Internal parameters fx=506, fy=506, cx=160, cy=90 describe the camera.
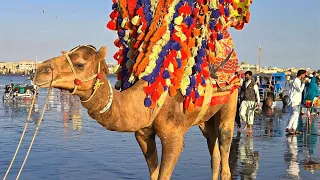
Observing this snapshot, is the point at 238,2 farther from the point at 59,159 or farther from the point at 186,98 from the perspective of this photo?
the point at 59,159

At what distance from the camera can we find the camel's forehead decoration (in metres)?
5.14

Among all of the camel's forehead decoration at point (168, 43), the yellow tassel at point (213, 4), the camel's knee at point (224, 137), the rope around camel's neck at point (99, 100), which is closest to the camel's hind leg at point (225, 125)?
the camel's knee at point (224, 137)

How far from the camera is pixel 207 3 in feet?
19.2

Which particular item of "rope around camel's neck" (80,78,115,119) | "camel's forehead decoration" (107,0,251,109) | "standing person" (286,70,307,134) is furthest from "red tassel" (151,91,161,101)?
"standing person" (286,70,307,134)

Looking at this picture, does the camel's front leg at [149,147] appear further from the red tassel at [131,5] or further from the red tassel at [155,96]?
the red tassel at [131,5]

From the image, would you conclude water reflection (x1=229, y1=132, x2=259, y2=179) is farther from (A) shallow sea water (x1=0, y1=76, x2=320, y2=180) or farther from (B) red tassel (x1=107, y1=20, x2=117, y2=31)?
(B) red tassel (x1=107, y1=20, x2=117, y2=31)

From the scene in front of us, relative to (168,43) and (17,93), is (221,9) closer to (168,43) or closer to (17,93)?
(168,43)

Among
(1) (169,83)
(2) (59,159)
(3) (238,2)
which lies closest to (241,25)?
(3) (238,2)

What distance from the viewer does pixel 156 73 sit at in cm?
509

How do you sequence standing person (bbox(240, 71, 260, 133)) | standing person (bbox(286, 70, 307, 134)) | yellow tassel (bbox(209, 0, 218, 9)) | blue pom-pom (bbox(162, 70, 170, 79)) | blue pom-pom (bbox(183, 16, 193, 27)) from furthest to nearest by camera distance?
standing person (bbox(240, 71, 260, 133)) → standing person (bbox(286, 70, 307, 134)) → yellow tassel (bbox(209, 0, 218, 9)) → blue pom-pom (bbox(183, 16, 193, 27)) → blue pom-pom (bbox(162, 70, 170, 79))

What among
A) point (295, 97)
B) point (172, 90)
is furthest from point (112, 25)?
point (295, 97)

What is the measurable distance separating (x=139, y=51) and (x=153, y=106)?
0.68 m

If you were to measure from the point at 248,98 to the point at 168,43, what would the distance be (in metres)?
10.4

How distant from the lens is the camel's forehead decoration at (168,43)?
5.14 metres
